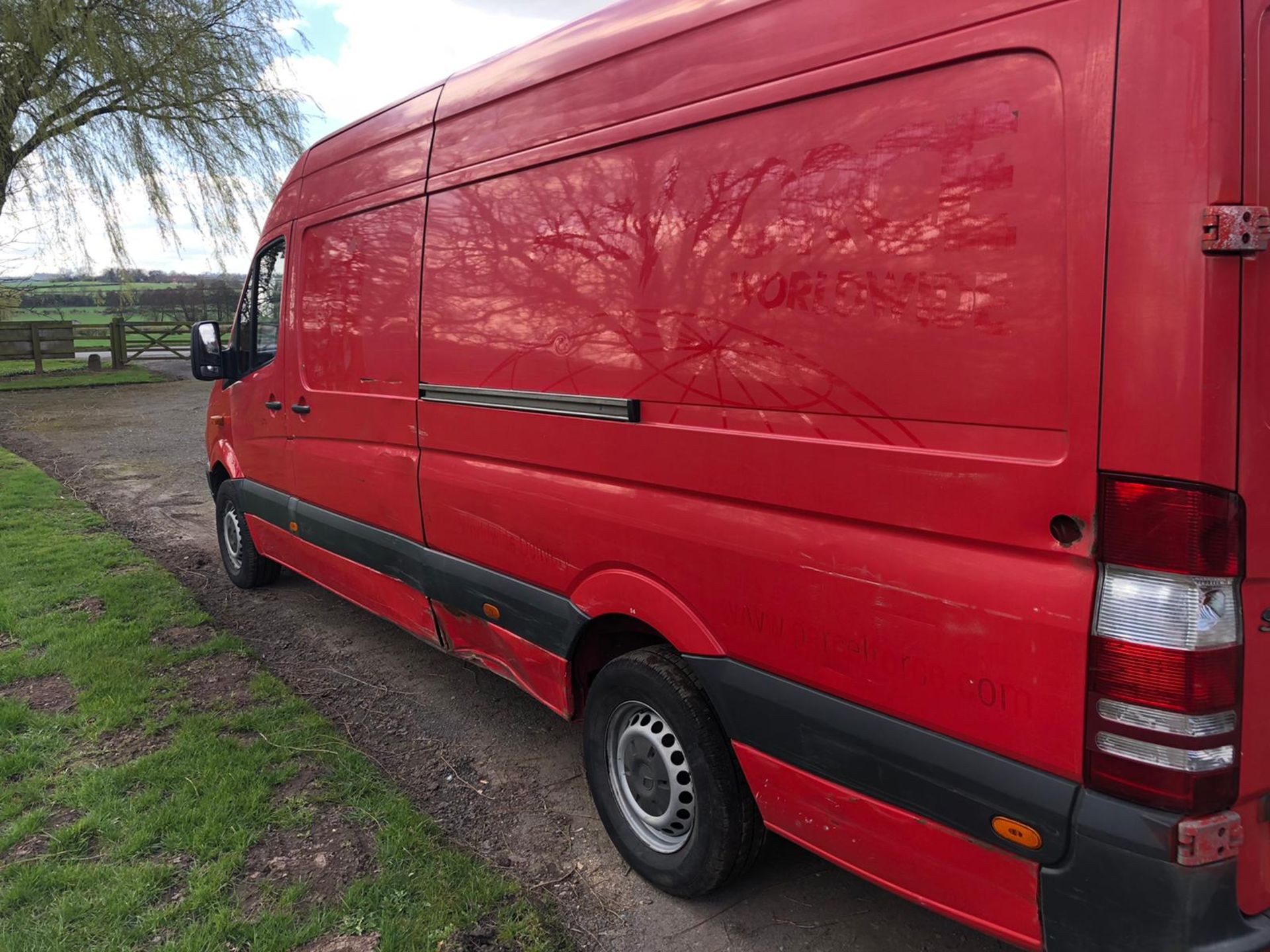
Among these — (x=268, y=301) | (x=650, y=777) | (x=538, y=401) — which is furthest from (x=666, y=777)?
(x=268, y=301)

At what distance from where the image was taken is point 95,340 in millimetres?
23141

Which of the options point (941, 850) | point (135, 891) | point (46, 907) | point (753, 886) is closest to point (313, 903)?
point (135, 891)

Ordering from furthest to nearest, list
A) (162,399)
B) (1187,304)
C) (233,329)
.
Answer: (162,399), (233,329), (1187,304)

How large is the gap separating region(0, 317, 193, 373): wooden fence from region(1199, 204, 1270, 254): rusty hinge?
24.1m

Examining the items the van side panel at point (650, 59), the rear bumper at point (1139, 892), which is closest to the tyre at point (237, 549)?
the van side panel at point (650, 59)

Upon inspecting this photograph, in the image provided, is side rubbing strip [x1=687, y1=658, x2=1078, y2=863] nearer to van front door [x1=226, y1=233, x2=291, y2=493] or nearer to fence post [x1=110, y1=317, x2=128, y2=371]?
van front door [x1=226, y1=233, x2=291, y2=493]

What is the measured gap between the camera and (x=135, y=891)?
266 centimetres

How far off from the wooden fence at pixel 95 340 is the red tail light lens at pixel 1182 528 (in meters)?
24.0

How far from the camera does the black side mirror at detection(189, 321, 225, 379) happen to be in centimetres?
538

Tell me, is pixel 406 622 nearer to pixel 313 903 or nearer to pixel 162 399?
pixel 313 903

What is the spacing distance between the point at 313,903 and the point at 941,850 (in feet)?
6.03

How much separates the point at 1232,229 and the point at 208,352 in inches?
212

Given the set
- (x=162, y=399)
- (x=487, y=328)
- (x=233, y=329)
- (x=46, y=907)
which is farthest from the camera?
(x=162, y=399)

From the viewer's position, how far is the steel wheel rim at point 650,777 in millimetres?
2656
